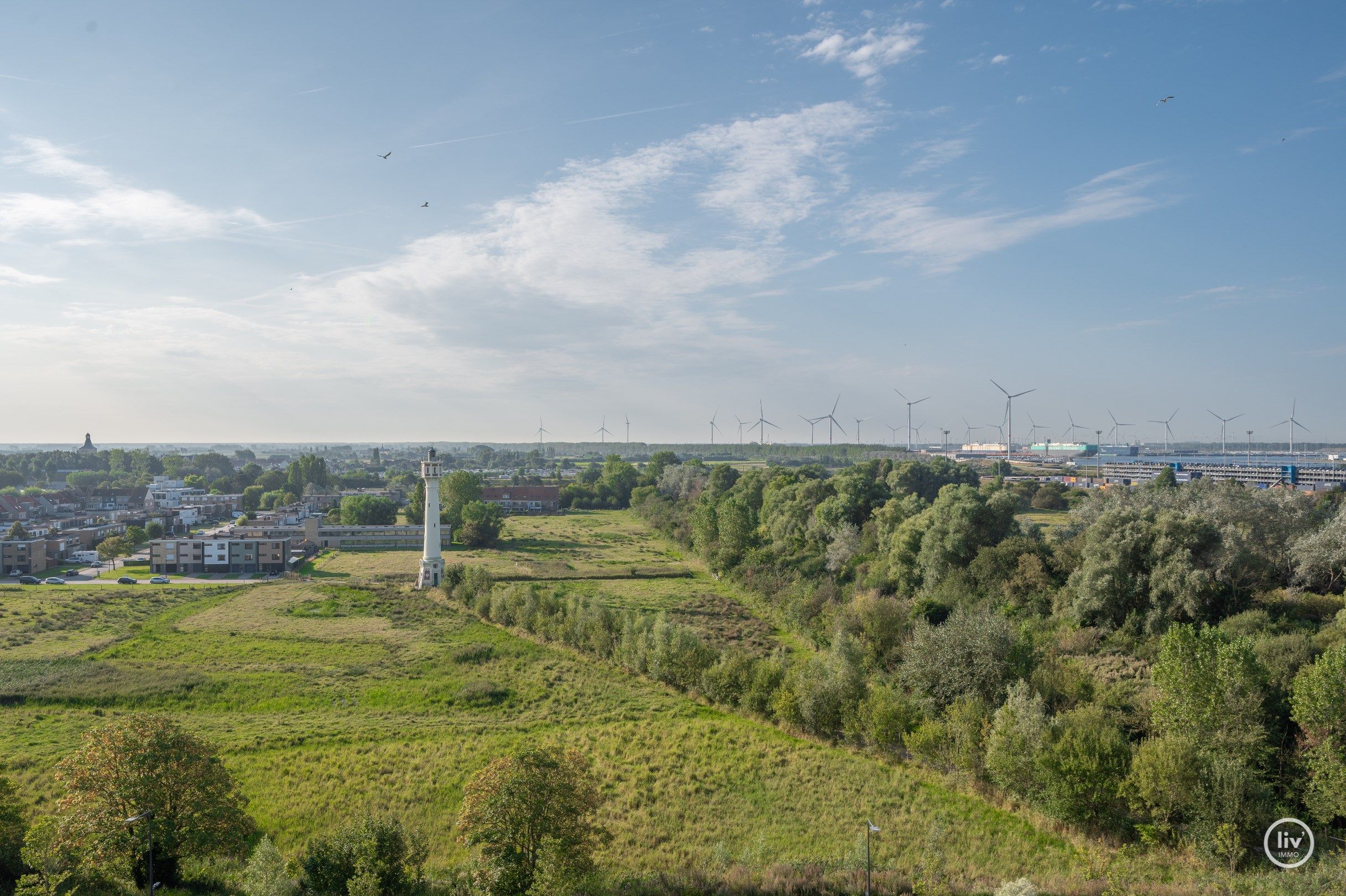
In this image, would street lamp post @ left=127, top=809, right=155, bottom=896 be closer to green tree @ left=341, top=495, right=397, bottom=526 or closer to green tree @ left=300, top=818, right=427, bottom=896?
green tree @ left=300, top=818, right=427, bottom=896

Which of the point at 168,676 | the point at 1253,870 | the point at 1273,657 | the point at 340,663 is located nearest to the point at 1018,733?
the point at 1253,870

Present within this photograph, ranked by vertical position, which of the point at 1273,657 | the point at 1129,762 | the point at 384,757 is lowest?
the point at 384,757

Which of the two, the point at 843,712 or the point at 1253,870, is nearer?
the point at 1253,870

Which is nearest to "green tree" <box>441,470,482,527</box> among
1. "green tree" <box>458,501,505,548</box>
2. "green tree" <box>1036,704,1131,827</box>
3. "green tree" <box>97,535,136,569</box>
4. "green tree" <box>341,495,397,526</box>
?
"green tree" <box>341,495,397,526</box>

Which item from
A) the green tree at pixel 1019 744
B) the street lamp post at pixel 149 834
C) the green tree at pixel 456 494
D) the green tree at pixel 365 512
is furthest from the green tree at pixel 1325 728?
the green tree at pixel 365 512

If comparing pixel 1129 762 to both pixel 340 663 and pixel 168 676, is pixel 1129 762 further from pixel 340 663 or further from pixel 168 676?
pixel 168 676

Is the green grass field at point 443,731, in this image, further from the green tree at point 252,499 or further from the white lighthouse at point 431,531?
the green tree at point 252,499

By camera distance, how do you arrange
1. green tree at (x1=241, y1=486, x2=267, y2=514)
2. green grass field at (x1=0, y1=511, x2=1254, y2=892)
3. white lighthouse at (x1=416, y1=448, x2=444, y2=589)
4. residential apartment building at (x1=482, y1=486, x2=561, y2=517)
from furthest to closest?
residential apartment building at (x1=482, y1=486, x2=561, y2=517), green tree at (x1=241, y1=486, x2=267, y2=514), white lighthouse at (x1=416, y1=448, x2=444, y2=589), green grass field at (x1=0, y1=511, x2=1254, y2=892)
